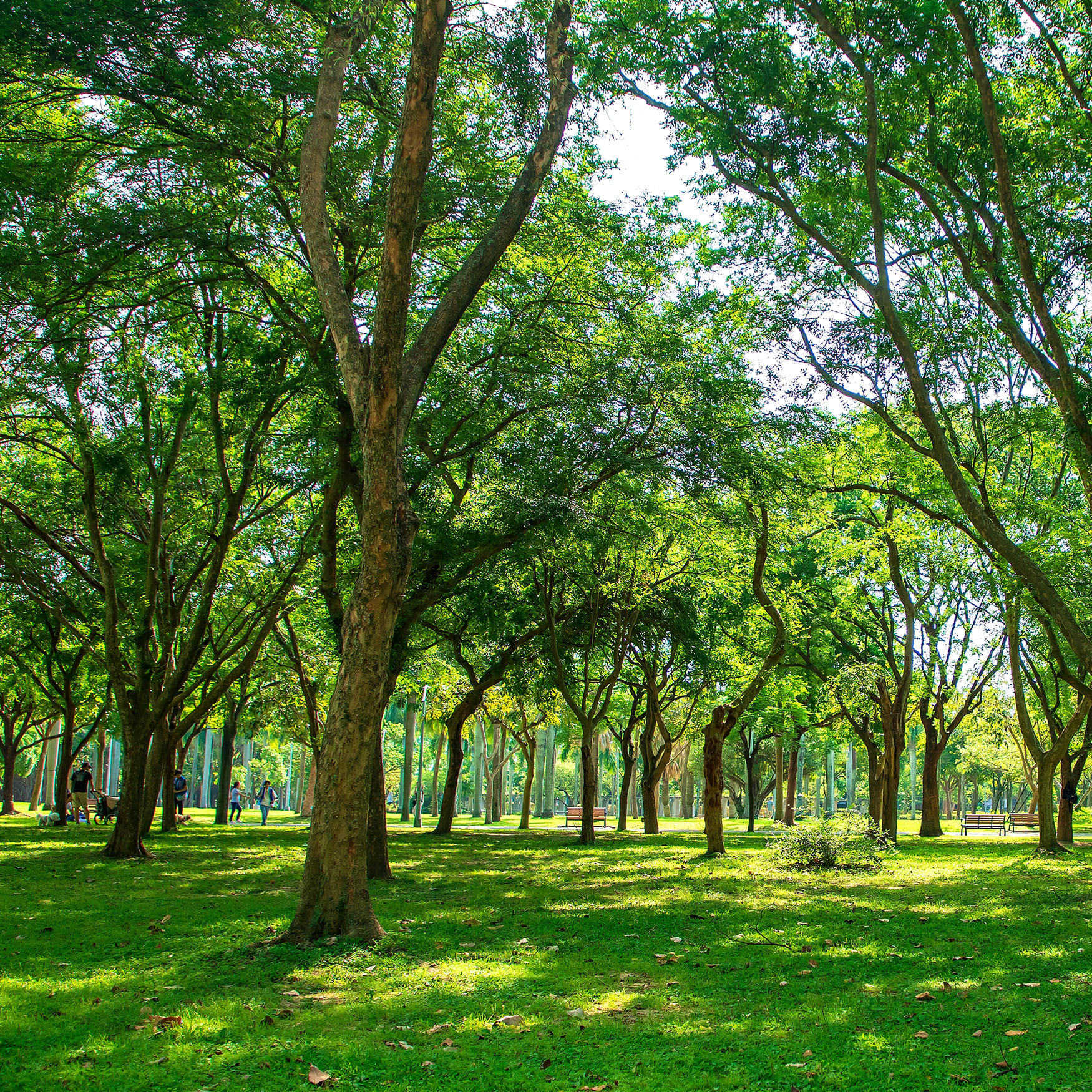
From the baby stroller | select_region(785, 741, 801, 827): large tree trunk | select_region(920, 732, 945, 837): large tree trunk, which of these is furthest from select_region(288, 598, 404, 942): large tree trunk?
select_region(785, 741, 801, 827): large tree trunk

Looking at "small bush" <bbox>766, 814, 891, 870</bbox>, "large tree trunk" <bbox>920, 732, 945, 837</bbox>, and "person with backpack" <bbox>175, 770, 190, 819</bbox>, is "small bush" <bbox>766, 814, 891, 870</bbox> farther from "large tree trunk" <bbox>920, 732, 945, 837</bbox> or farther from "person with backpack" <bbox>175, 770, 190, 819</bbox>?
"person with backpack" <bbox>175, 770, 190, 819</bbox>

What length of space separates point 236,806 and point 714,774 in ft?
82.9

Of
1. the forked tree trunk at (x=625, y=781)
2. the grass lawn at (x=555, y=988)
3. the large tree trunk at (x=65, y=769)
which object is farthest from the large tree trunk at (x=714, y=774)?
the large tree trunk at (x=65, y=769)

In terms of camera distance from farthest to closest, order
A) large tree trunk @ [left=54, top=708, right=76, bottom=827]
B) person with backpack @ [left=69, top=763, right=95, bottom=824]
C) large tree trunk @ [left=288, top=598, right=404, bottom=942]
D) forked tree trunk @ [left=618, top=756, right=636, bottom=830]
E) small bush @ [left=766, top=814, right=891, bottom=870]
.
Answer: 1. forked tree trunk @ [left=618, top=756, right=636, bottom=830]
2. person with backpack @ [left=69, top=763, right=95, bottom=824]
3. large tree trunk @ [left=54, top=708, right=76, bottom=827]
4. small bush @ [left=766, top=814, right=891, bottom=870]
5. large tree trunk @ [left=288, top=598, right=404, bottom=942]

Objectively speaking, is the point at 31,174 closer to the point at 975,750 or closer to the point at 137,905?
the point at 137,905

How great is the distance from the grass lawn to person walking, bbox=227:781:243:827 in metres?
23.3

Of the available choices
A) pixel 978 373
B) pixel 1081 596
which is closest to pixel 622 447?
pixel 978 373

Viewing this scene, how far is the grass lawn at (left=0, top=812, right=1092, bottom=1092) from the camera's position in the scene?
5031 millimetres

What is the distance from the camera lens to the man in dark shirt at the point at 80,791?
27.8 metres

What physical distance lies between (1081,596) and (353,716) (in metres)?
17.1

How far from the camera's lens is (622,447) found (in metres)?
15.8

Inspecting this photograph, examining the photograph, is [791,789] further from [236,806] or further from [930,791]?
[236,806]

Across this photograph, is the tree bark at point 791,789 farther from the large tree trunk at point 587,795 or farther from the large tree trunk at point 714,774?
the large tree trunk at point 714,774

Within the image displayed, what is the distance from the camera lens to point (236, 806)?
124 feet
